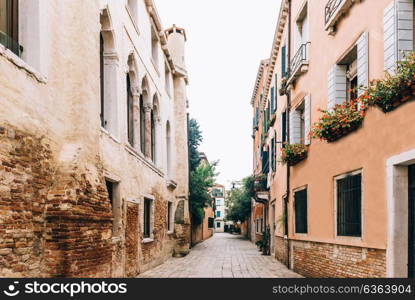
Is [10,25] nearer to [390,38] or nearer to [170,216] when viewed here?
[390,38]

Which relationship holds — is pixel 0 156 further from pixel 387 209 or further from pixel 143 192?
pixel 143 192

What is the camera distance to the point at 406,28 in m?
6.25

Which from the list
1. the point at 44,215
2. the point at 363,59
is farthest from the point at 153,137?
the point at 44,215

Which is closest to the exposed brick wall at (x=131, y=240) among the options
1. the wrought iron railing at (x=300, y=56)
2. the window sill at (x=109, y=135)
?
the window sill at (x=109, y=135)

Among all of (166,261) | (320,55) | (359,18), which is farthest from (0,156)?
(166,261)

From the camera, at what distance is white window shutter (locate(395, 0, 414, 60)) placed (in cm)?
621

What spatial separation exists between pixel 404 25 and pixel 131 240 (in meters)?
7.29

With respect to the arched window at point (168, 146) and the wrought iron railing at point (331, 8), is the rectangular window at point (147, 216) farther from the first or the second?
the wrought iron railing at point (331, 8)

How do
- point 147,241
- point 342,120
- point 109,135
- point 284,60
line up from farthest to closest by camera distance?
point 284,60
point 147,241
point 109,135
point 342,120

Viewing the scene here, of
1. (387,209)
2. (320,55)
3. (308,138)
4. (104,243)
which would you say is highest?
(320,55)

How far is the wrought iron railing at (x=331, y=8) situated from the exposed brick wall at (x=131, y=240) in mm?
5846

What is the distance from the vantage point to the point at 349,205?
821cm

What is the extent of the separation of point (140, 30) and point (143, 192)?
14.3 ft

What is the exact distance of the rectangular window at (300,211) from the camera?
11.4 m
